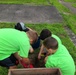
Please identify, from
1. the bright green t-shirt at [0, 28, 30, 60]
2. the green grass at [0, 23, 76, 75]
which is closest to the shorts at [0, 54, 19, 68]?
the bright green t-shirt at [0, 28, 30, 60]

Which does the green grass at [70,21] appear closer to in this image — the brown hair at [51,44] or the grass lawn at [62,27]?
the grass lawn at [62,27]

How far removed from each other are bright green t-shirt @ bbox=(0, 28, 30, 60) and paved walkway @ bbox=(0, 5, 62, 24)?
4485 mm

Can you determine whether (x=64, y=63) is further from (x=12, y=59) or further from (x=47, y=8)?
(x=47, y=8)

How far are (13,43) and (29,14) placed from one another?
555 centimetres

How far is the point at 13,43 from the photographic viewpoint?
168 inches

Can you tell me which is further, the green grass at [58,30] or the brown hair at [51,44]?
the green grass at [58,30]

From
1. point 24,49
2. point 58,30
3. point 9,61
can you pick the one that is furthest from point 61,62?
point 58,30

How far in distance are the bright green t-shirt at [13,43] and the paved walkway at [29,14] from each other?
14.7 ft

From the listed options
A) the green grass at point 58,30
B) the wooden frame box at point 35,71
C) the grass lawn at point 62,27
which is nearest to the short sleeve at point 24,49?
the wooden frame box at point 35,71

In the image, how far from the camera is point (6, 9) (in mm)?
10172

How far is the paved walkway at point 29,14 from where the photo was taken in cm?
903

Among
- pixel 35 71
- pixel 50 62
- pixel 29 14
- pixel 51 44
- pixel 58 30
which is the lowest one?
pixel 29 14

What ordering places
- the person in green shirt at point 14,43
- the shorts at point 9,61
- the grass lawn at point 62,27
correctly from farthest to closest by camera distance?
1. the grass lawn at point 62,27
2. the shorts at point 9,61
3. the person in green shirt at point 14,43

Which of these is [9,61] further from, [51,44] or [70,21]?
[70,21]
